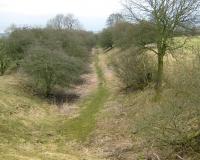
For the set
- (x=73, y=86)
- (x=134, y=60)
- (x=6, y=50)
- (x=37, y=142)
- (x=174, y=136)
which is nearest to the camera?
(x=174, y=136)

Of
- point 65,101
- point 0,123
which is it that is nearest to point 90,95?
point 65,101

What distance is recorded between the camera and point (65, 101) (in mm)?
42625

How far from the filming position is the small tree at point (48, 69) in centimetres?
4353

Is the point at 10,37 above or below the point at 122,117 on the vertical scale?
above

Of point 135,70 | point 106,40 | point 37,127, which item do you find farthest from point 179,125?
point 106,40

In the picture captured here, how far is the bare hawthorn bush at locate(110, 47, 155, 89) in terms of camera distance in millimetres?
41375

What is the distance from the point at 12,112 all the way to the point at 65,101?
10.1 metres

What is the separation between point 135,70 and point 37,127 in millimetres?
15183

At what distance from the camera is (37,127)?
30.7 meters

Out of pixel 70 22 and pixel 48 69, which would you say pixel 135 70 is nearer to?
pixel 48 69

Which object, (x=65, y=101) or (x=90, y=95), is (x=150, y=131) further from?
(x=90, y=95)

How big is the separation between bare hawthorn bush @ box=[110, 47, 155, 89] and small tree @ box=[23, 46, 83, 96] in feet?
19.5

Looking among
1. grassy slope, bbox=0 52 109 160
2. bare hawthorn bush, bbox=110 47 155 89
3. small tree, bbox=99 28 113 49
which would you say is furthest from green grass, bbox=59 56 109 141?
small tree, bbox=99 28 113 49

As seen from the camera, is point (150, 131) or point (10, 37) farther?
point (10, 37)
